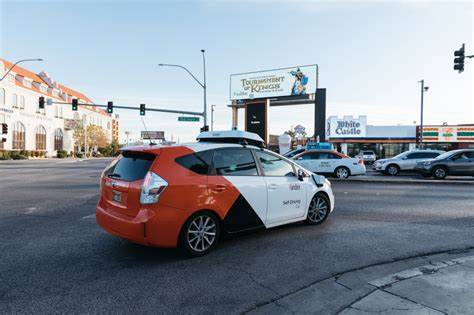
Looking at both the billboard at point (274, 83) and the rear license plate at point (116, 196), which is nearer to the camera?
the rear license plate at point (116, 196)

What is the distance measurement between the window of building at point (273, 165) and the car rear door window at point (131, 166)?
1955mm

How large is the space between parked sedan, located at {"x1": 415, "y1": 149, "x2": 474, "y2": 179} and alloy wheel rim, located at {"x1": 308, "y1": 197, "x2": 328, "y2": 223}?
13.1 metres

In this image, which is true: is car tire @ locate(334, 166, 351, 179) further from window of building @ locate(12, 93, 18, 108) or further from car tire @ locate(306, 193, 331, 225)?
window of building @ locate(12, 93, 18, 108)

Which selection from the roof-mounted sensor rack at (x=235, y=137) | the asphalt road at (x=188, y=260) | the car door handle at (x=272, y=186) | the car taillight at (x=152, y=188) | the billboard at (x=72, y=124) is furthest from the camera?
the billboard at (x=72, y=124)

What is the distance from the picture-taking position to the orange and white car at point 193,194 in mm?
4398

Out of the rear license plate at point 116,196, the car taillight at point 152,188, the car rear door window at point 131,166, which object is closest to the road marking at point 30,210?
the car rear door window at point 131,166

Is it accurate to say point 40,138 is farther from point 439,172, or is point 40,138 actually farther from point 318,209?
point 318,209

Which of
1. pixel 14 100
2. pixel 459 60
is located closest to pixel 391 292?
pixel 459 60

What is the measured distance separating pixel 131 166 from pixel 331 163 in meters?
13.6

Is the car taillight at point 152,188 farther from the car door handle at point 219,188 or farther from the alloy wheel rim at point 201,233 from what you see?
the car door handle at point 219,188

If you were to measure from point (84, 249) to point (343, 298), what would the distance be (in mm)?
3884

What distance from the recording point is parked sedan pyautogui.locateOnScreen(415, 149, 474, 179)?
16625 mm

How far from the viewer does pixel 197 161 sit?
484 cm

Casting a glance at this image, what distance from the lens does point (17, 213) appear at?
25.7ft
